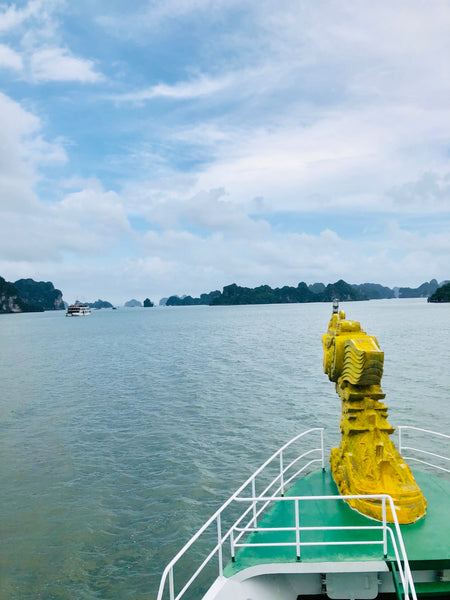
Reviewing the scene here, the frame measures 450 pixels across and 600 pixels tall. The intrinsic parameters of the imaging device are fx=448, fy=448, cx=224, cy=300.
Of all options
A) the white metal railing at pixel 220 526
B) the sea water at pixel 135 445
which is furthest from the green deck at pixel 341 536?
the sea water at pixel 135 445

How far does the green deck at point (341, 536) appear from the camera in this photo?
9.53 metres

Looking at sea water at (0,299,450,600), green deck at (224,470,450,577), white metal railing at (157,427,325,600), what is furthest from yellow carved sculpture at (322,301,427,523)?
sea water at (0,299,450,600)

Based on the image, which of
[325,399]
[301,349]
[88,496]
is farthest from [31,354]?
[88,496]

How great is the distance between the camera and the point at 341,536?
10383 mm

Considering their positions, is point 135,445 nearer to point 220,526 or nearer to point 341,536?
point 220,526

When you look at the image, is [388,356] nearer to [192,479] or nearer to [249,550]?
[192,479]

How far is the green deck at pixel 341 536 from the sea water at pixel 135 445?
5.84m

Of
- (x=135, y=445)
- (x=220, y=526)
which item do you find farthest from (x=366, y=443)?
(x=135, y=445)

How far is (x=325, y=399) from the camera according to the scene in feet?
125

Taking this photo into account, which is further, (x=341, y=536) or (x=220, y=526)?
(x=341, y=536)

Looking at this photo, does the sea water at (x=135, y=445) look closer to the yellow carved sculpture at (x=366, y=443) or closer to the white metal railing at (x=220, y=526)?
the white metal railing at (x=220, y=526)

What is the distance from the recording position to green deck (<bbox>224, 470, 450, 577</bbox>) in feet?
31.3

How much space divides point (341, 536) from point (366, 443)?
2.87m

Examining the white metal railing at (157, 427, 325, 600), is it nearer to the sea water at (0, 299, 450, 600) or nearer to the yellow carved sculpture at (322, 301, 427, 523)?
the yellow carved sculpture at (322, 301, 427, 523)
